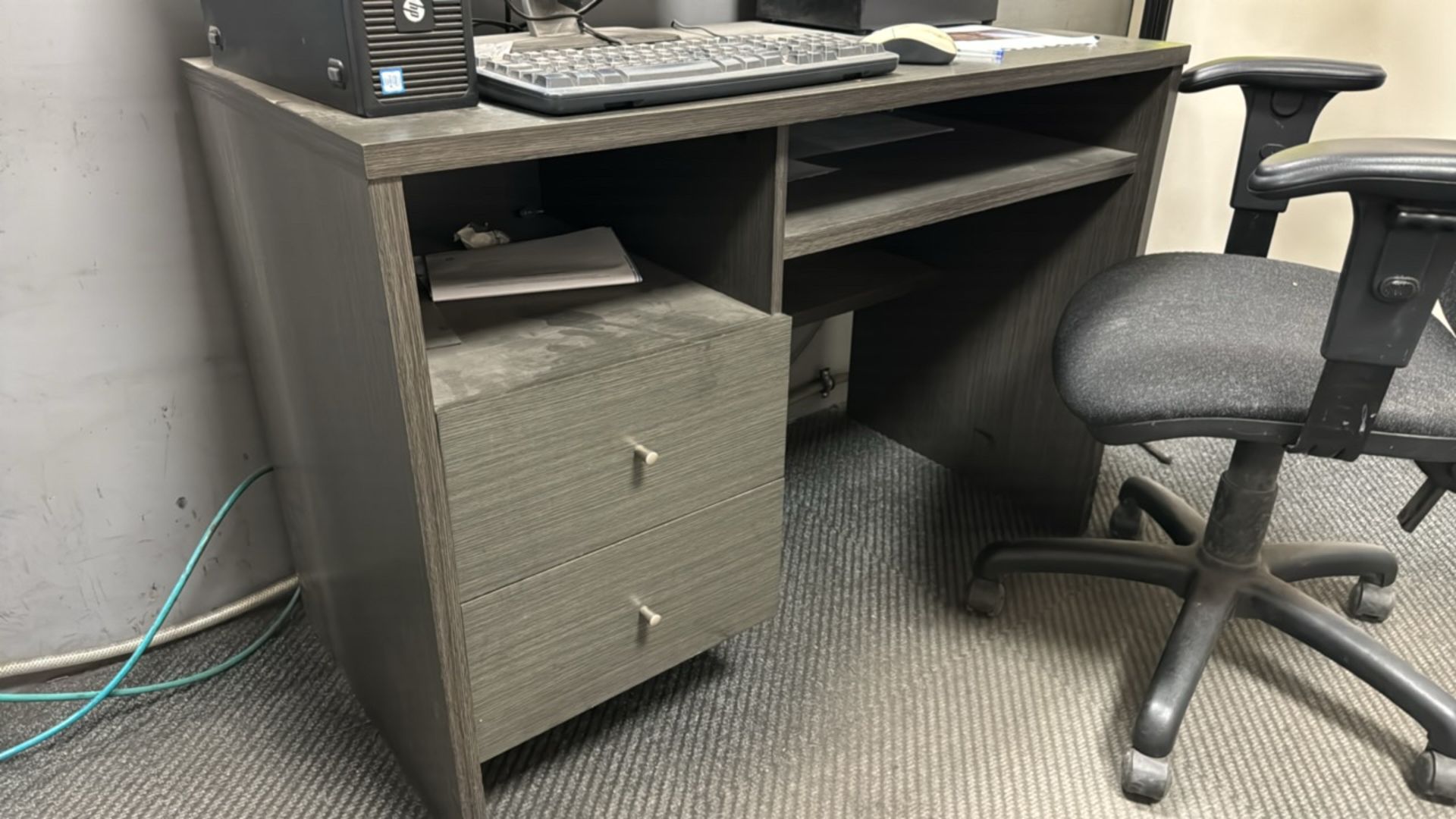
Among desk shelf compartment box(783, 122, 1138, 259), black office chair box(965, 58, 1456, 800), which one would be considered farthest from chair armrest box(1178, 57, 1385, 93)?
desk shelf compartment box(783, 122, 1138, 259)

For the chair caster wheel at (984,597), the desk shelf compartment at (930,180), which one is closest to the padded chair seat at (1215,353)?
the desk shelf compartment at (930,180)

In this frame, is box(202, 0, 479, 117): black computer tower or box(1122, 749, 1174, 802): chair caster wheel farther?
box(1122, 749, 1174, 802): chair caster wheel

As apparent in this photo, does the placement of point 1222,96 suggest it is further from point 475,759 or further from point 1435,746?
point 475,759

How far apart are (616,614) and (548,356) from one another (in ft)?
0.92

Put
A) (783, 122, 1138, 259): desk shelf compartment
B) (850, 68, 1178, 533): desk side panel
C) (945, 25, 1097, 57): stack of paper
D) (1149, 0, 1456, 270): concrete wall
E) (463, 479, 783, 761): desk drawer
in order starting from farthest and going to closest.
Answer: (1149, 0, 1456, 270): concrete wall, (850, 68, 1178, 533): desk side panel, (945, 25, 1097, 57): stack of paper, (783, 122, 1138, 259): desk shelf compartment, (463, 479, 783, 761): desk drawer

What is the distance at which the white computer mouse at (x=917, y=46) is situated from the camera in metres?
0.98

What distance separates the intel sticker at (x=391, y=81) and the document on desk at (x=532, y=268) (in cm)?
24

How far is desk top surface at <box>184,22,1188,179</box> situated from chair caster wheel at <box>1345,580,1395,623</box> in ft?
2.69

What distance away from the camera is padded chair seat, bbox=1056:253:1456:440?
0.90 metres

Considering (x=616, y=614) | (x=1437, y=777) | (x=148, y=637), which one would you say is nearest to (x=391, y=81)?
(x=616, y=614)

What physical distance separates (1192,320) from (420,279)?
786mm

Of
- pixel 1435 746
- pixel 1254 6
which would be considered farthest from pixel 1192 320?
pixel 1254 6

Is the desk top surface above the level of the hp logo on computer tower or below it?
below

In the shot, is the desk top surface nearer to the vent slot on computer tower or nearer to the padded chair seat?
the vent slot on computer tower
